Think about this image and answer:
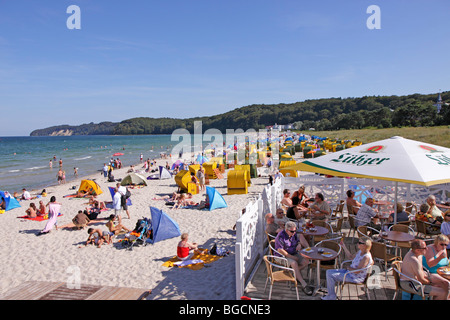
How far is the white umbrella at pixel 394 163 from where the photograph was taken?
435 centimetres

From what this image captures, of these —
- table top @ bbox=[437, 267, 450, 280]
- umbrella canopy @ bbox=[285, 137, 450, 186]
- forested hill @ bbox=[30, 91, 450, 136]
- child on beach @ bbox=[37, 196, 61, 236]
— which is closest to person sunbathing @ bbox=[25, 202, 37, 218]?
child on beach @ bbox=[37, 196, 61, 236]

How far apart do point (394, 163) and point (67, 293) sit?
590cm

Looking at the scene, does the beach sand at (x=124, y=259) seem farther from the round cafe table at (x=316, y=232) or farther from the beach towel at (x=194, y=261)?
the round cafe table at (x=316, y=232)

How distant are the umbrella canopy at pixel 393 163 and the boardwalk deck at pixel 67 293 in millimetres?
4114

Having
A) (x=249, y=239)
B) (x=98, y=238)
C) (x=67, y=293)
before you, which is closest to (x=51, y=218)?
(x=98, y=238)

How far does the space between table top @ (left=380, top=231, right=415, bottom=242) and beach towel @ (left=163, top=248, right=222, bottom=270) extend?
149 inches

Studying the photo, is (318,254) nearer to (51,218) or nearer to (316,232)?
(316,232)

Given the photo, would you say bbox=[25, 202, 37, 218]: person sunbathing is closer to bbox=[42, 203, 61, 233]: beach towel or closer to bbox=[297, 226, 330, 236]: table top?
bbox=[42, 203, 61, 233]: beach towel

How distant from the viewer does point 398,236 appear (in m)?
5.32

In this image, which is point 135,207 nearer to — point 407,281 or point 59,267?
point 59,267

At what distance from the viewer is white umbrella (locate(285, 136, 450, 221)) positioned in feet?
14.3

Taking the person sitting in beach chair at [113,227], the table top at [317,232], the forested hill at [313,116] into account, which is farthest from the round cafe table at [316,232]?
the forested hill at [313,116]
